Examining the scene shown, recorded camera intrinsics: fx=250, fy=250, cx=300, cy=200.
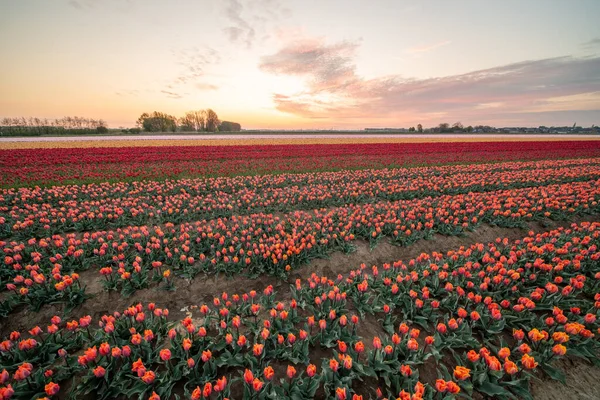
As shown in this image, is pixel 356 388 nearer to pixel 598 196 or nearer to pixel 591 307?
pixel 591 307

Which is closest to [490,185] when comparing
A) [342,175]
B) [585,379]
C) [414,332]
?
[342,175]

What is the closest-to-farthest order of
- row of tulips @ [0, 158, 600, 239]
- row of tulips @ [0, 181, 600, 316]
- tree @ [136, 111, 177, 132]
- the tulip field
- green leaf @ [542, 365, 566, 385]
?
the tulip field → green leaf @ [542, 365, 566, 385] → row of tulips @ [0, 181, 600, 316] → row of tulips @ [0, 158, 600, 239] → tree @ [136, 111, 177, 132]

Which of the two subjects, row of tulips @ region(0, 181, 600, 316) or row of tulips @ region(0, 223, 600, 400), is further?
row of tulips @ region(0, 181, 600, 316)

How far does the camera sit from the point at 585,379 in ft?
12.5

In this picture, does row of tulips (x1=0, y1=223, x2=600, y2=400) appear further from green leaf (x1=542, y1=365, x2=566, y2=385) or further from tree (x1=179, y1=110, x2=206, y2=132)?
tree (x1=179, y1=110, x2=206, y2=132)

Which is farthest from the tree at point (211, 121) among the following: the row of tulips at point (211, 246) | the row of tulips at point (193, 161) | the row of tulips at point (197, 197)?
the row of tulips at point (211, 246)

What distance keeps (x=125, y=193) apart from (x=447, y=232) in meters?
14.7

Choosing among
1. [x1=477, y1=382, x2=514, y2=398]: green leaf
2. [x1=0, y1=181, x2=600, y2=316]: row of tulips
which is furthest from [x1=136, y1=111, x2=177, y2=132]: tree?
[x1=477, y1=382, x2=514, y2=398]: green leaf

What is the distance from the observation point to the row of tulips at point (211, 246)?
5.64 metres

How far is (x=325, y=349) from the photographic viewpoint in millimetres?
4133

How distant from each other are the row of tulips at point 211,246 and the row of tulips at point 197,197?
40.9 inches

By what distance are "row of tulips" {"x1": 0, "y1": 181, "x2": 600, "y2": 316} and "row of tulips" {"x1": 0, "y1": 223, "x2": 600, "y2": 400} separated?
1.13m

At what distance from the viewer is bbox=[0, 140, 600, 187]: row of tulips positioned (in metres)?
16.9

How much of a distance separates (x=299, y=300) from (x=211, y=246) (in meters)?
3.14
